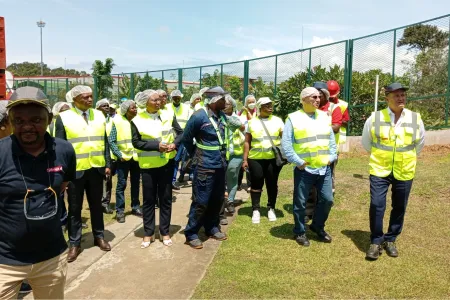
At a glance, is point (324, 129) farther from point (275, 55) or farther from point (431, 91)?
point (275, 55)

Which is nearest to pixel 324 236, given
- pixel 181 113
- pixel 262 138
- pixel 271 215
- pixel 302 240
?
pixel 302 240

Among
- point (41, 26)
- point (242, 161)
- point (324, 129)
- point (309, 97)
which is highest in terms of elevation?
point (41, 26)

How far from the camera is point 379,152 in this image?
→ 454 centimetres

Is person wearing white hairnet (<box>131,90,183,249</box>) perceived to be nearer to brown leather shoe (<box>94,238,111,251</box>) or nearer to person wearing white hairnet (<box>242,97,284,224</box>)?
brown leather shoe (<box>94,238,111,251</box>)

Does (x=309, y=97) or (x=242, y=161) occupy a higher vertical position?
(x=309, y=97)

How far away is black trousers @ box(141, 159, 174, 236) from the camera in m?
5.01

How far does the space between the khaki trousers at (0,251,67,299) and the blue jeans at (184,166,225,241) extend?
8.25ft

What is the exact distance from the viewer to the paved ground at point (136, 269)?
380 cm

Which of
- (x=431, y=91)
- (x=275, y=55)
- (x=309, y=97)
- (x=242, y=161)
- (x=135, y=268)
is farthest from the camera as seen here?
(x=275, y=55)

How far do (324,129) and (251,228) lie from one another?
185 centimetres

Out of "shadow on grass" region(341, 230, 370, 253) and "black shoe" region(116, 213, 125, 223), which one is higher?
"shadow on grass" region(341, 230, 370, 253)

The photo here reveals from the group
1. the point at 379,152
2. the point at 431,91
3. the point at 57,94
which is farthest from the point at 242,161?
the point at 57,94

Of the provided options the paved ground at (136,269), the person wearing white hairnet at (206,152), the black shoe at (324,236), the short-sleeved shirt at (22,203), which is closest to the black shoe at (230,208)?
the paved ground at (136,269)

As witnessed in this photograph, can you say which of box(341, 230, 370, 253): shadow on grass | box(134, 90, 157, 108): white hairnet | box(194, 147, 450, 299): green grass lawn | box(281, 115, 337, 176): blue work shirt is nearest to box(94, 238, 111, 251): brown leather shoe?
Result: box(194, 147, 450, 299): green grass lawn
